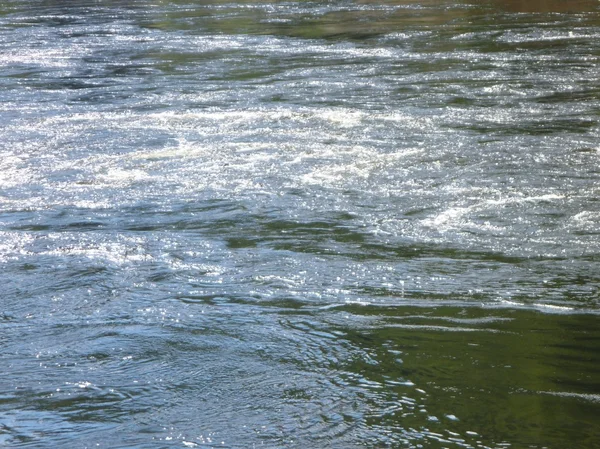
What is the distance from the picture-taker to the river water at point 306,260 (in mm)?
5828

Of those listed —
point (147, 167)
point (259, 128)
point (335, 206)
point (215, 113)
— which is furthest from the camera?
point (215, 113)

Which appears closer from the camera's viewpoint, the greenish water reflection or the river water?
the greenish water reflection

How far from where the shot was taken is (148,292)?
306 inches

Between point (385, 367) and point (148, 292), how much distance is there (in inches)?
91.4

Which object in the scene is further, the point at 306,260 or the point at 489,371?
the point at 306,260

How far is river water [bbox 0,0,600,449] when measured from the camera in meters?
5.83

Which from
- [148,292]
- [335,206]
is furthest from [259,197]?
[148,292]

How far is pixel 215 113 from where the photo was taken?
48.8 feet

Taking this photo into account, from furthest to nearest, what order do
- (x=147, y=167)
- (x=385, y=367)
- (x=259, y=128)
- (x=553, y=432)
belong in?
1. (x=259, y=128)
2. (x=147, y=167)
3. (x=385, y=367)
4. (x=553, y=432)

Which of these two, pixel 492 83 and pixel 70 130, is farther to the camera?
pixel 492 83

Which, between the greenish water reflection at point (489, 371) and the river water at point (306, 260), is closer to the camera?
the greenish water reflection at point (489, 371)

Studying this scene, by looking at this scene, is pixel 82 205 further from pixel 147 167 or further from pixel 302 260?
pixel 302 260

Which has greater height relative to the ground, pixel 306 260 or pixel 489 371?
pixel 306 260

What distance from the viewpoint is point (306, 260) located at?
8.34m
